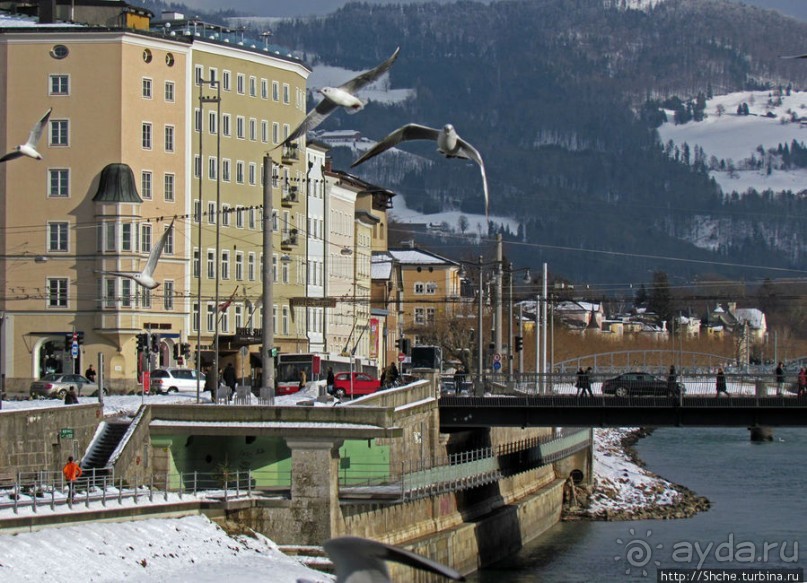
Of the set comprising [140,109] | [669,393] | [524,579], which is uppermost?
[140,109]

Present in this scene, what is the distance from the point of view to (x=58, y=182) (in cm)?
10694

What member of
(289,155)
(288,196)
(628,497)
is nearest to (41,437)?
(628,497)

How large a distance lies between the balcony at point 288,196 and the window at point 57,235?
18996 mm

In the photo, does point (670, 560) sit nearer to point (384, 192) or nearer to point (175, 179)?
point (175, 179)

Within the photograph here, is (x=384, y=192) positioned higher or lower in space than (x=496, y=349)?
higher

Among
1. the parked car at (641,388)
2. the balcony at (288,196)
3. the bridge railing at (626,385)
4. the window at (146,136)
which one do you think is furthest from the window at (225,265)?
the parked car at (641,388)

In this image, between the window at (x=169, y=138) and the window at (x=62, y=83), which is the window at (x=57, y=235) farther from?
the window at (x=169, y=138)

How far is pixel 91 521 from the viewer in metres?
45.9

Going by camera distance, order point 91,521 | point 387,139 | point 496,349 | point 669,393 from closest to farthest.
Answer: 1. point 387,139
2. point 91,521
3. point 669,393
4. point 496,349

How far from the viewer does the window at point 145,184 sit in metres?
108

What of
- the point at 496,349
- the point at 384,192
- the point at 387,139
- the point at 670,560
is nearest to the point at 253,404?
the point at 670,560

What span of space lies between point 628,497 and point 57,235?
3723cm

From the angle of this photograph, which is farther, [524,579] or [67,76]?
[67,76]

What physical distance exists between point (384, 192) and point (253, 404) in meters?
104
